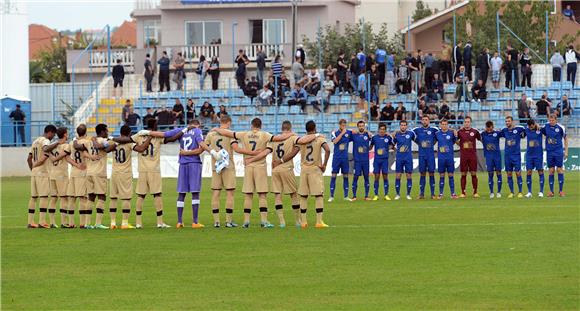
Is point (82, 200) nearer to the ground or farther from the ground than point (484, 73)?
nearer to the ground

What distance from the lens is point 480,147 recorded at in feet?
147

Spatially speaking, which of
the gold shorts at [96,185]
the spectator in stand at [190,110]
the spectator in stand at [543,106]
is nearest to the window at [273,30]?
the spectator in stand at [190,110]

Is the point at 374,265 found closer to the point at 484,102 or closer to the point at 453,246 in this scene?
the point at 453,246

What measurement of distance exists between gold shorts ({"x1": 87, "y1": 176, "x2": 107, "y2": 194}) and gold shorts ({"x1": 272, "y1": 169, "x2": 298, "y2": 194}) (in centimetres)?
359

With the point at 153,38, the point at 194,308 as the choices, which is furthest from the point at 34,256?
the point at 153,38

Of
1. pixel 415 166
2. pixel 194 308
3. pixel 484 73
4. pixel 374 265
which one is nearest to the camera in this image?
pixel 194 308

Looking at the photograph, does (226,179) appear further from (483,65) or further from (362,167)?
(483,65)

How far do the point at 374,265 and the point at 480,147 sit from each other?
27409 millimetres

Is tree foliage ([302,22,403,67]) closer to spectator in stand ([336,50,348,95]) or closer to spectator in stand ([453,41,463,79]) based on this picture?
spectator in stand ([336,50,348,95])

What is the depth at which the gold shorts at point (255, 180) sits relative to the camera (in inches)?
942

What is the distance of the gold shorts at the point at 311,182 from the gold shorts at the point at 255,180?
0.73 metres

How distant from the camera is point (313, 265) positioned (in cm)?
1820

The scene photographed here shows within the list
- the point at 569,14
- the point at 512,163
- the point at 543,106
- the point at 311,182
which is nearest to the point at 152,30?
the point at 569,14

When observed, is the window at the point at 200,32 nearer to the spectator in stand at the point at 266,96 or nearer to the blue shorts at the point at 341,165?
the spectator in stand at the point at 266,96
